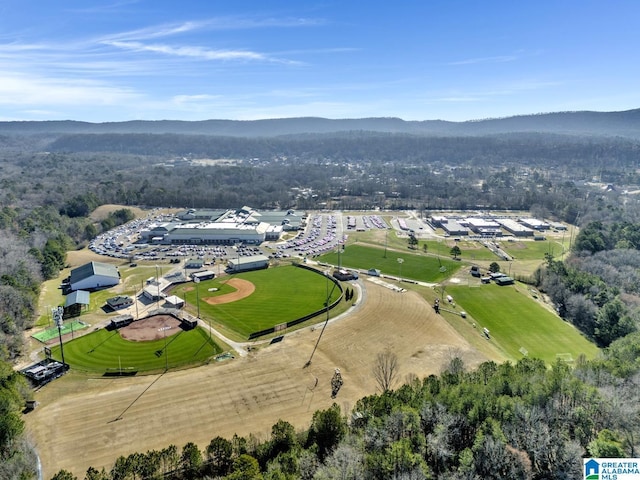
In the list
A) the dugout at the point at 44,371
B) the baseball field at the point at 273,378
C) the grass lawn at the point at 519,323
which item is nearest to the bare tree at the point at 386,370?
the baseball field at the point at 273,378

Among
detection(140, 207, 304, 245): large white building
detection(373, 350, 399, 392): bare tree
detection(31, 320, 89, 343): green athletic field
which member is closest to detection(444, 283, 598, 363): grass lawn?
detection(373, 350, 399, 392): bare tree

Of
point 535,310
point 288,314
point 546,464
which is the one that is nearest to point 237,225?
point 288,314

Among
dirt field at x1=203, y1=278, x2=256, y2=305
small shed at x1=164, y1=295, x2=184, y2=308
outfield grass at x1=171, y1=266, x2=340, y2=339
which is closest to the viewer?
outfield grass at x1=171, y1=266, x2=340, y2=339

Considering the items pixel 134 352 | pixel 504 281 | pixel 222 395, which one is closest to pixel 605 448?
pixel 222 395

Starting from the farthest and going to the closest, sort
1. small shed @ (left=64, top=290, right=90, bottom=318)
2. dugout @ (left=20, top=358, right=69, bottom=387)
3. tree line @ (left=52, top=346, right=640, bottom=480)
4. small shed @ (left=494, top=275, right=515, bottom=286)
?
small shed @ (left=494, top=275, right=515, bottom=286) → small shed @ (left=64, top=290, right=90, bottom=318) → dugout @ (left=20, top=358, right=69, bottom=387) → tree line @ (left=52, top=346, right=640, bottom=480)

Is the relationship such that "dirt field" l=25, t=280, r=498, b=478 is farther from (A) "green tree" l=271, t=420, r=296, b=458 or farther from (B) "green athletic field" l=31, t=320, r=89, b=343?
(B) "green athletic field" l=31, t=320, r=89, b=343

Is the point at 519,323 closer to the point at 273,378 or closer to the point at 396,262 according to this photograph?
the point at 396,262

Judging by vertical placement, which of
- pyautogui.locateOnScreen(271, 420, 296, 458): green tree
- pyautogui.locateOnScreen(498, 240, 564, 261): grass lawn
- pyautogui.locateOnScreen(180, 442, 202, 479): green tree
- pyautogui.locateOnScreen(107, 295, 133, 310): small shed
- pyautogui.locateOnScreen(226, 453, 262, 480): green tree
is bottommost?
pyautogui.locateOnScreen(498, 240, 564, 261): grass lawn
